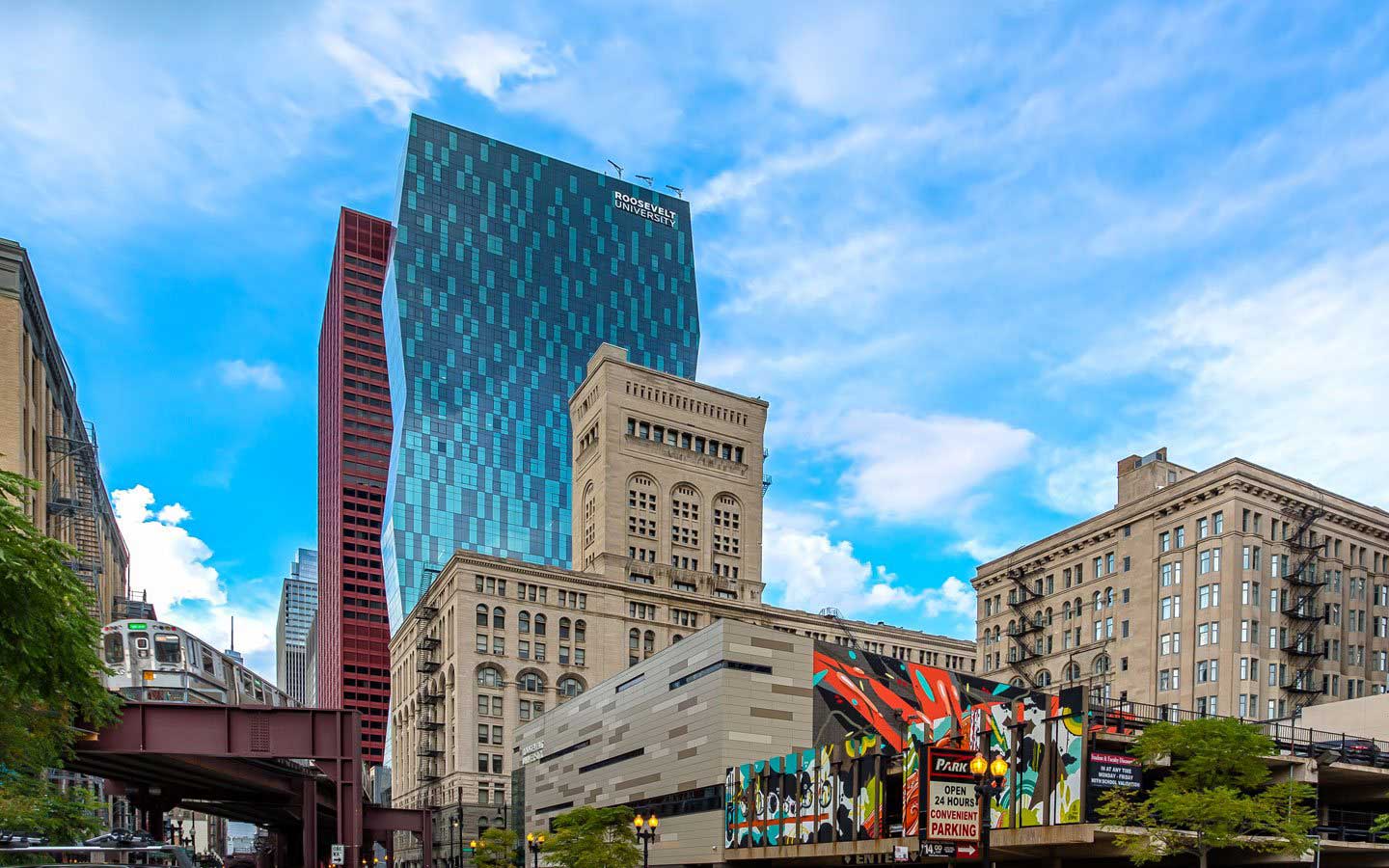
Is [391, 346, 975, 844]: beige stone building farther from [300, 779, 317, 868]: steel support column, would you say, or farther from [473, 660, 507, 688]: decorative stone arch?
[300, 779, 317, 868]: steel support column

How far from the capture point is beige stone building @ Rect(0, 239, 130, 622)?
54.0 metres

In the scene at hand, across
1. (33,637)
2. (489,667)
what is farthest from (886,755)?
(489,667)

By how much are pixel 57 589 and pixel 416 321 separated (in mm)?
160956

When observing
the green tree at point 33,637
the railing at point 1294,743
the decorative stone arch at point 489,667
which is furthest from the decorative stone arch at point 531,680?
the green tree at point 33,637

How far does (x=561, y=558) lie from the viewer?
186 m

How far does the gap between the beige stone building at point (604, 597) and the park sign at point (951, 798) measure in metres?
81.9

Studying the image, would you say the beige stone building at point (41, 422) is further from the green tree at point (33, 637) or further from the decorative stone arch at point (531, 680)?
the decorative stone arch at point (531, 680)

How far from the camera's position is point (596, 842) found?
229 feet

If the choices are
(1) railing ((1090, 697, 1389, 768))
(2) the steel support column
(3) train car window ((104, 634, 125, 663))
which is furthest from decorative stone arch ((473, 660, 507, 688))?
(1) railing ((1090, 697, 1389, 768))

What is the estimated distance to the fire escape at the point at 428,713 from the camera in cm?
12481

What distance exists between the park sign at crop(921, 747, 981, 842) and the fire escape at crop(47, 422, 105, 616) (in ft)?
163

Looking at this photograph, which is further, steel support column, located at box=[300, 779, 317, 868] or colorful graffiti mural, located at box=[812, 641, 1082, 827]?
steel support column, located at box=[300, 779, 317, 868]

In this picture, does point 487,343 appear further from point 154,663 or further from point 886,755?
point 886,755

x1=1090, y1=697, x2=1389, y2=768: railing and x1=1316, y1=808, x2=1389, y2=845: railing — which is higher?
x1=1090, y1=697, x2=1389, y2=768: railing
